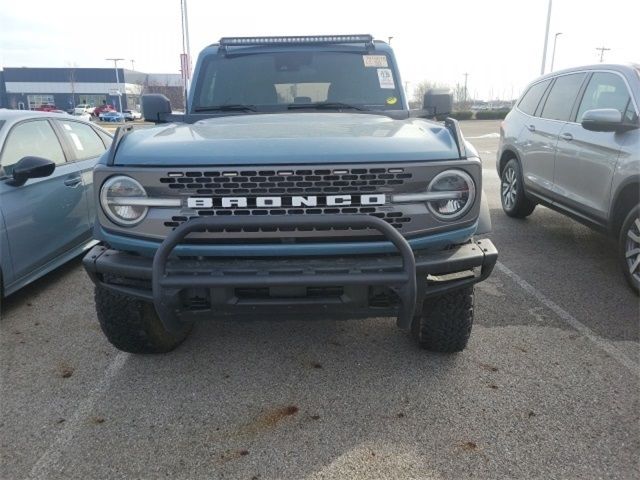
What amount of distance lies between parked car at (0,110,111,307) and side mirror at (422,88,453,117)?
2.88 m

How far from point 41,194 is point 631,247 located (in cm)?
469

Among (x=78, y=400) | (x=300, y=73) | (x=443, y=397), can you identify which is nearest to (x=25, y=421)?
(x=78, y=400)

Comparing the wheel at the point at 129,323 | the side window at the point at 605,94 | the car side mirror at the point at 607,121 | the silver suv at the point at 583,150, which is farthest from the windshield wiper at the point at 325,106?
the side window at the point at 605,94

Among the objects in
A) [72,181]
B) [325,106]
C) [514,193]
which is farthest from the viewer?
[514,193]

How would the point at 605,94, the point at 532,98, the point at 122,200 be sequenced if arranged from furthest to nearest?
the point at 532,98, the point at 605,94, the point at 122,200

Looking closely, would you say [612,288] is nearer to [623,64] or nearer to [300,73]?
[623,64]

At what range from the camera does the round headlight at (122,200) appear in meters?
2.60

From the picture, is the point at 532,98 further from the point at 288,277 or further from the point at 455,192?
the point at 288,277

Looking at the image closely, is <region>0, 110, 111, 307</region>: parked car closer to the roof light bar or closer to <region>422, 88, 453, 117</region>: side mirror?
the roof light bar

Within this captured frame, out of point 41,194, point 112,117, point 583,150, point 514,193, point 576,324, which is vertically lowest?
point 112,117

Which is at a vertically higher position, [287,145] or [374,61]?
[374,61]

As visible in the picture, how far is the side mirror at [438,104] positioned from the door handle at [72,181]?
311 cm

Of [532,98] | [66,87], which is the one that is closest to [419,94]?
[532,98]

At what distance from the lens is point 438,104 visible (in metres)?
4.19
